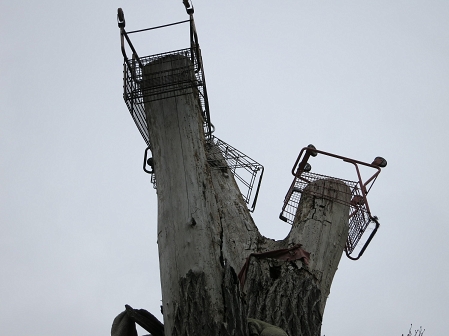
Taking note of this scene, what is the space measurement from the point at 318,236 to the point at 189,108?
2017 mm

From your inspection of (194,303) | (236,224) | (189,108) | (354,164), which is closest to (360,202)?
(354,164)

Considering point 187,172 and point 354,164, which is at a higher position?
point 354,164

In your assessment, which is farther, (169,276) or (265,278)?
(265,278)

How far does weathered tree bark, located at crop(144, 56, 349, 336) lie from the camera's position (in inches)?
200

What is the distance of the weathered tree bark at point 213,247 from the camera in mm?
5070

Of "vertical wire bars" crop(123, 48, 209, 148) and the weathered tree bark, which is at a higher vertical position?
"vertical wire bars" crop(123, 48, 209, 148)

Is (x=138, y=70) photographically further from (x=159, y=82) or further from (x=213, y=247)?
(x=213, y=247)

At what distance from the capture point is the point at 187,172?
558 centimetres

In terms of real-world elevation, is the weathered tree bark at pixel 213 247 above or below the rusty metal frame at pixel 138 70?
below

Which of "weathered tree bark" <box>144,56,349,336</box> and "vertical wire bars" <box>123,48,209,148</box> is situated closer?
"weathered tree bark" <box>144,56,349,336</box>

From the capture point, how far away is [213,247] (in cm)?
528

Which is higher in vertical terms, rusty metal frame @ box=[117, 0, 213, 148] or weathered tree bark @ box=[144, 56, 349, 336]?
rusty metal frame @ box=[117, 0, 213, 148]

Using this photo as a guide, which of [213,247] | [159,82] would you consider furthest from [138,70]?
[213,247]

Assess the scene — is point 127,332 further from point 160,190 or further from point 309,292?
point 309,292
